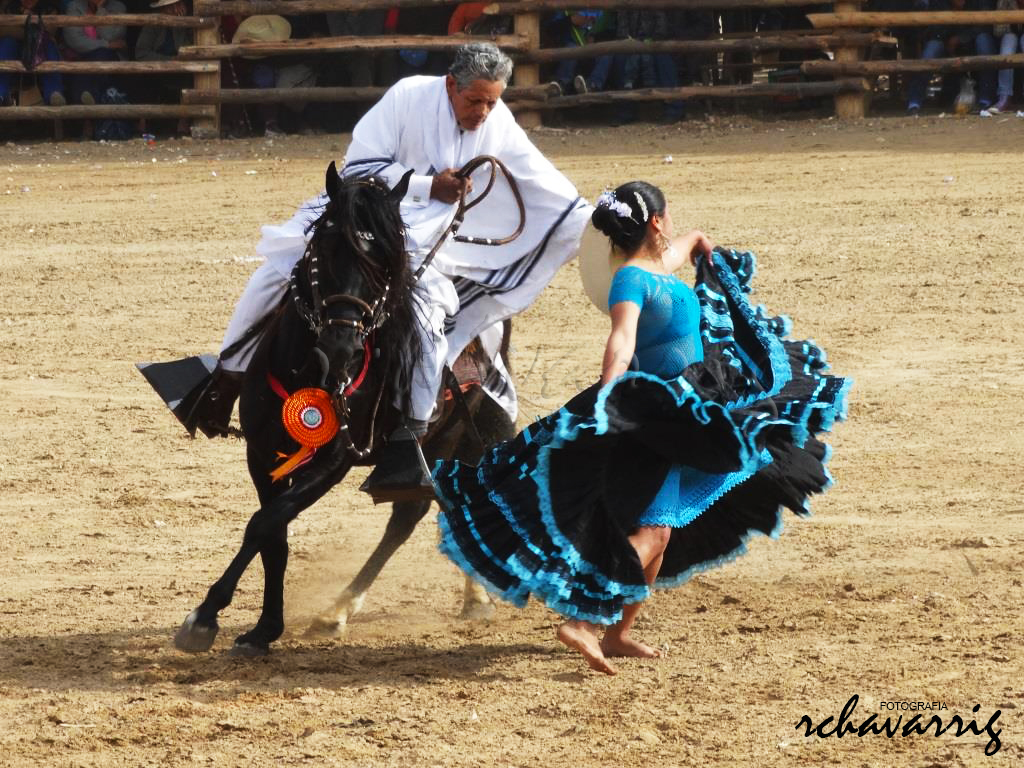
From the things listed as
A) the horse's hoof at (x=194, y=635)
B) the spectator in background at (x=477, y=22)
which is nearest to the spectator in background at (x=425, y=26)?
the spectator in background at (x=477, y=22)

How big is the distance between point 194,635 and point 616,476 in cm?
150

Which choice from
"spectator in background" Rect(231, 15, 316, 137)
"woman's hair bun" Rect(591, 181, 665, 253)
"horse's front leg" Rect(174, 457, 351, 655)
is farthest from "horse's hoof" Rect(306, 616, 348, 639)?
"spectator in background" Rect(231, 15, 316, 137)

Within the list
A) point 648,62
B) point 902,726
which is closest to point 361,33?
point 648,62

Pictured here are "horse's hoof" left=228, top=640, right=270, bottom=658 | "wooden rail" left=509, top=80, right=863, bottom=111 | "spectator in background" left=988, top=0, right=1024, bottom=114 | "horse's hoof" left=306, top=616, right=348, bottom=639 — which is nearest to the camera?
"horse's hoof" left=228, top=640, right=270, bottom=658

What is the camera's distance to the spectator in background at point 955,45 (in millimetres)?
17203

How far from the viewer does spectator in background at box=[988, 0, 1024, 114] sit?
16984 millimetres

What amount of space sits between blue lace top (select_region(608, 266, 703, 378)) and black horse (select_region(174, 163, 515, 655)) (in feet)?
2.57

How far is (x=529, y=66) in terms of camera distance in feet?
58.2

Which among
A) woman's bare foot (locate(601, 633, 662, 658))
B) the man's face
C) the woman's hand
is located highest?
the man's face

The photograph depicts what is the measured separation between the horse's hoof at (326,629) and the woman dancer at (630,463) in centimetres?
100

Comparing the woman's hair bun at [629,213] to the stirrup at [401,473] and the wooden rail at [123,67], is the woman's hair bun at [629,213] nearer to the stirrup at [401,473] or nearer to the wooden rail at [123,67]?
the stirrup at [401,473]

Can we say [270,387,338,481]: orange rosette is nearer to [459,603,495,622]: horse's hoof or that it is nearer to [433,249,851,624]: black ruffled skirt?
[433,249,851,624]: black ruffled skirt

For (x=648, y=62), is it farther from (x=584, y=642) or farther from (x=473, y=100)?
(x=584, y=642)

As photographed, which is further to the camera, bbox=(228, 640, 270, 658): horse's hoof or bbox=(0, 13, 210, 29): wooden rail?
bbox=(0, 13, 210, 29): wooden rail
